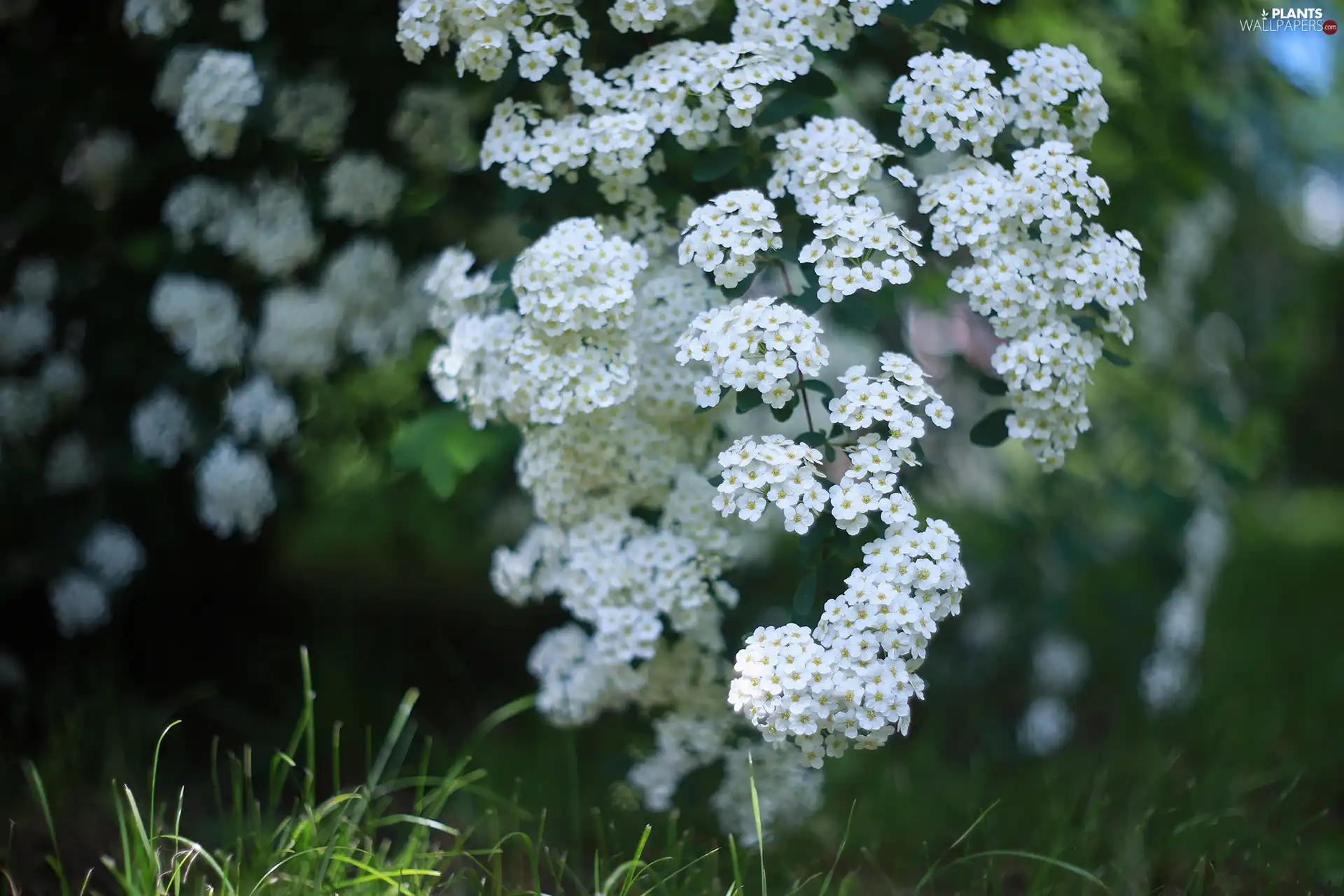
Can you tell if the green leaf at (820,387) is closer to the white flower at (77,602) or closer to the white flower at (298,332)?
the white flower at (298,332)

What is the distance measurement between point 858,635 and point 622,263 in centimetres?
82

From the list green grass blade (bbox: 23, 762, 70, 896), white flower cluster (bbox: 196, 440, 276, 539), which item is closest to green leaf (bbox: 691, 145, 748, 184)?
white flower cluster (bbox: 196, 440, 276, 539)

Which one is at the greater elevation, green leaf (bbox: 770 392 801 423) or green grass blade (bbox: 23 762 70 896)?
green leaf (bbox: 770 392 801 423)

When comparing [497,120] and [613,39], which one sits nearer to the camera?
[497,120]

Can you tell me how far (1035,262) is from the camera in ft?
6.61

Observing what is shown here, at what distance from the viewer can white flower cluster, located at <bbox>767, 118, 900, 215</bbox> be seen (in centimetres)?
199

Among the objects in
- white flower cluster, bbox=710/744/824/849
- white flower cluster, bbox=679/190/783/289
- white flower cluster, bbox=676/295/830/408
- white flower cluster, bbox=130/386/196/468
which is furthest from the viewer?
white flower cluster, bbox=130/386/196/468

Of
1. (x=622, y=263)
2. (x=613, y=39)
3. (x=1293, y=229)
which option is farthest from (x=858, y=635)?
(x=1293, y=229)

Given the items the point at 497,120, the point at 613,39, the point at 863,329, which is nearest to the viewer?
the point at 863,329

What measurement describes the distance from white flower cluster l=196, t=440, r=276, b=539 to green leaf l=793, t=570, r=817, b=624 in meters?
1.64

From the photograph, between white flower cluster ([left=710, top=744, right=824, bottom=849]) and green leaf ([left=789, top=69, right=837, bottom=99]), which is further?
white flower cluster ([left=710, top=744, right=824, bottom=849])

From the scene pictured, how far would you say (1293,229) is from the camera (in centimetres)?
891

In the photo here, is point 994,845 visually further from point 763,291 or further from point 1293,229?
point 1293,229

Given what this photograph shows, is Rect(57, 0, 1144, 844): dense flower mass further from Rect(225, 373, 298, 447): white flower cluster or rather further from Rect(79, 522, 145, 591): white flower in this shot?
Rect(79, 522, 145, 591): white flower
